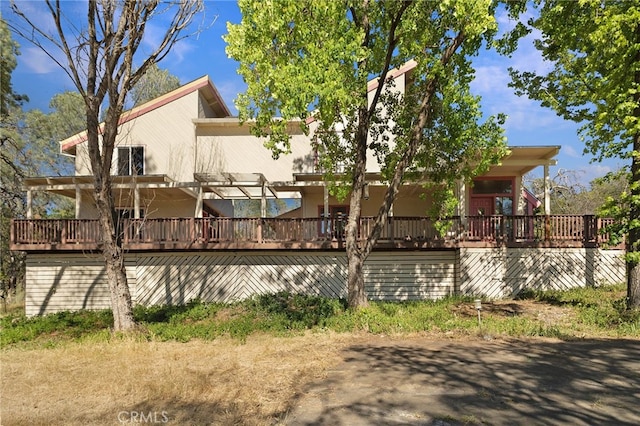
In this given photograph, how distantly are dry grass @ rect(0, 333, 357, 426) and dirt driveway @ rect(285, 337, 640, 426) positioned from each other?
58cm

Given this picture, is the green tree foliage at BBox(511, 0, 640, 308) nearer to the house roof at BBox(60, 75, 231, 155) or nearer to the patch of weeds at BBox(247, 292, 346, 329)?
the patch of weeds at BBox(247, 292, 346, 329)

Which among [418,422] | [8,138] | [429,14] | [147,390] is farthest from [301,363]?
[8,138]

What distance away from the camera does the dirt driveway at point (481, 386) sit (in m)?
4.94

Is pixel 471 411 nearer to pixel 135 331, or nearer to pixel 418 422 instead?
pixel 418 422

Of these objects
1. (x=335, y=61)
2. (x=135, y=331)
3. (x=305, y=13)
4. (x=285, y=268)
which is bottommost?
(x=135, y=331)

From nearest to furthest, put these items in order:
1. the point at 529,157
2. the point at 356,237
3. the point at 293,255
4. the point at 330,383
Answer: the point at 330,383, the point at 356,237, the point at 293,255, the point at 529,157

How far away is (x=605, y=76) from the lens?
11.1 metres

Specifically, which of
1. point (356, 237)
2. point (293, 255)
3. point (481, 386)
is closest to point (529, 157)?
point (356, 237)

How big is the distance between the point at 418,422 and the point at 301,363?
333 centimetres

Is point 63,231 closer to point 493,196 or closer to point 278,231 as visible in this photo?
point 278,231

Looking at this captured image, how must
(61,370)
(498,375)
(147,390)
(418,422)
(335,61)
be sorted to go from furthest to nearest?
1. (335,61)
2. (61,370)
3. (498,375)
4. (147,390)
5. (418,422)

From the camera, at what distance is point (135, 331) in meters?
10.7

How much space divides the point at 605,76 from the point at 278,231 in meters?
11.0

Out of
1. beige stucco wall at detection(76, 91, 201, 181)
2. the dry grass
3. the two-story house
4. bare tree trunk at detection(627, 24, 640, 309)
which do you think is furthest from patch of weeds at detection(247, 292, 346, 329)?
bare tree trunk at detection(627, 24, 640, 309)
